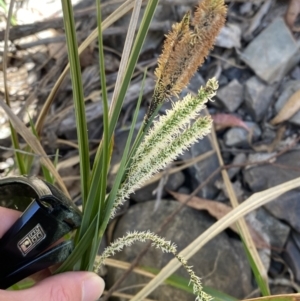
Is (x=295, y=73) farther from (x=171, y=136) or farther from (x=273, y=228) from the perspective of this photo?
(x=171, y=136)

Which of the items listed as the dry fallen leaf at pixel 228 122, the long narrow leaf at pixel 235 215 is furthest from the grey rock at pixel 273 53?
the long narrow leaf at pixel 235 215

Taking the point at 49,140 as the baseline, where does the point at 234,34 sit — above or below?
above

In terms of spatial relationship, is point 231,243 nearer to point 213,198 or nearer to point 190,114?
point 213,198

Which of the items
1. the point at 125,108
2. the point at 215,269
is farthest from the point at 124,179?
the point at 125,108

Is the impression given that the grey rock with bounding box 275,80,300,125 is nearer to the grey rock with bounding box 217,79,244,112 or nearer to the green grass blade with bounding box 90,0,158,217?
the grey rock with bounding box 217,79,244,112

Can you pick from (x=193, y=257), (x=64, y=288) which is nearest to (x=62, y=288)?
(x=64, y=288)

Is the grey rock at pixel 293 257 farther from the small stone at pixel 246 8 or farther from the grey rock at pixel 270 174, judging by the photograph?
the small stone at pixel 246 8

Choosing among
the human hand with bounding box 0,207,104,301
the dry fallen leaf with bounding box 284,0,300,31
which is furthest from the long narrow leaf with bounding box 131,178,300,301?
the dry fallen leaf with bounding box 284,0,300,31
